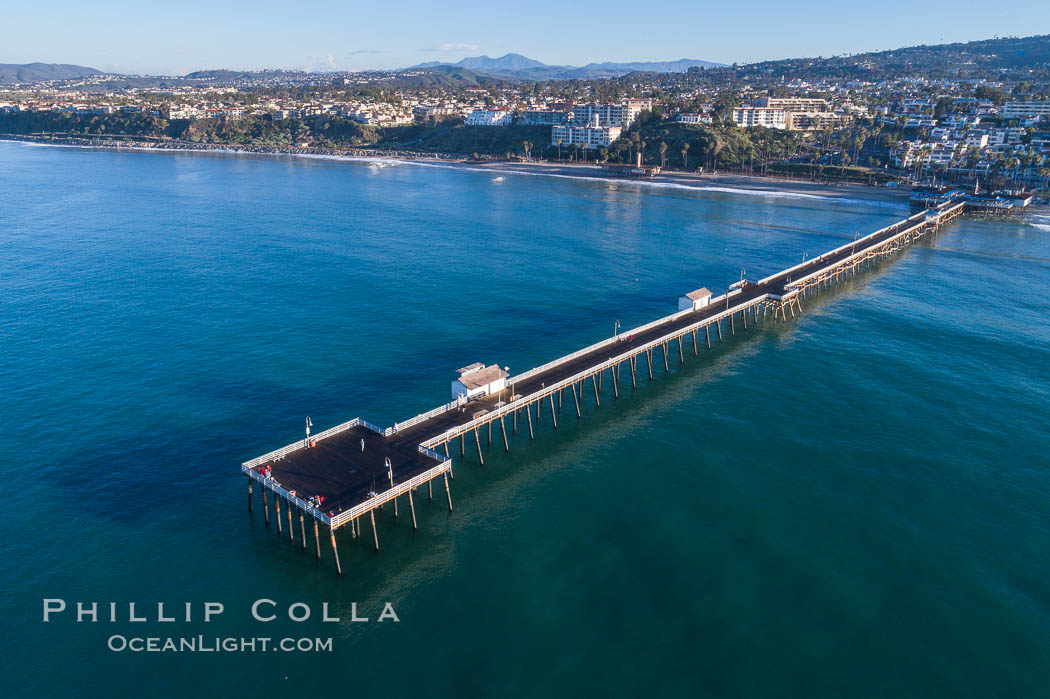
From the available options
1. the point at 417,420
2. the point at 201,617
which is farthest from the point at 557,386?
the point at 201,617

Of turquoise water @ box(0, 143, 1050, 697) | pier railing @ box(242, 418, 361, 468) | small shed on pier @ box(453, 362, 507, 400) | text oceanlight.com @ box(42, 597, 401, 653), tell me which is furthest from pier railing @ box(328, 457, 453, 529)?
small shed on pier @ box(453, 362, 507, 400)

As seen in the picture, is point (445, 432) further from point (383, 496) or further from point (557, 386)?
point (557, 386)

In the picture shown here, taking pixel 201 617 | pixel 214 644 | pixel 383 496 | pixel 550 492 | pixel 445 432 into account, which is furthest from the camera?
pixel 445 432

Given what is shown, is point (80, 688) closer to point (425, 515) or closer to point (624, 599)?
point (425, 515)

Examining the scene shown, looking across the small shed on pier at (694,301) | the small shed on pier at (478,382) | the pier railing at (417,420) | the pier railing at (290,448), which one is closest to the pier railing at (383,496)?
the pier railing at (417,420)

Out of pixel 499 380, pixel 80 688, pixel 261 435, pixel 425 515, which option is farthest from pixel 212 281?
pixel 80 688
